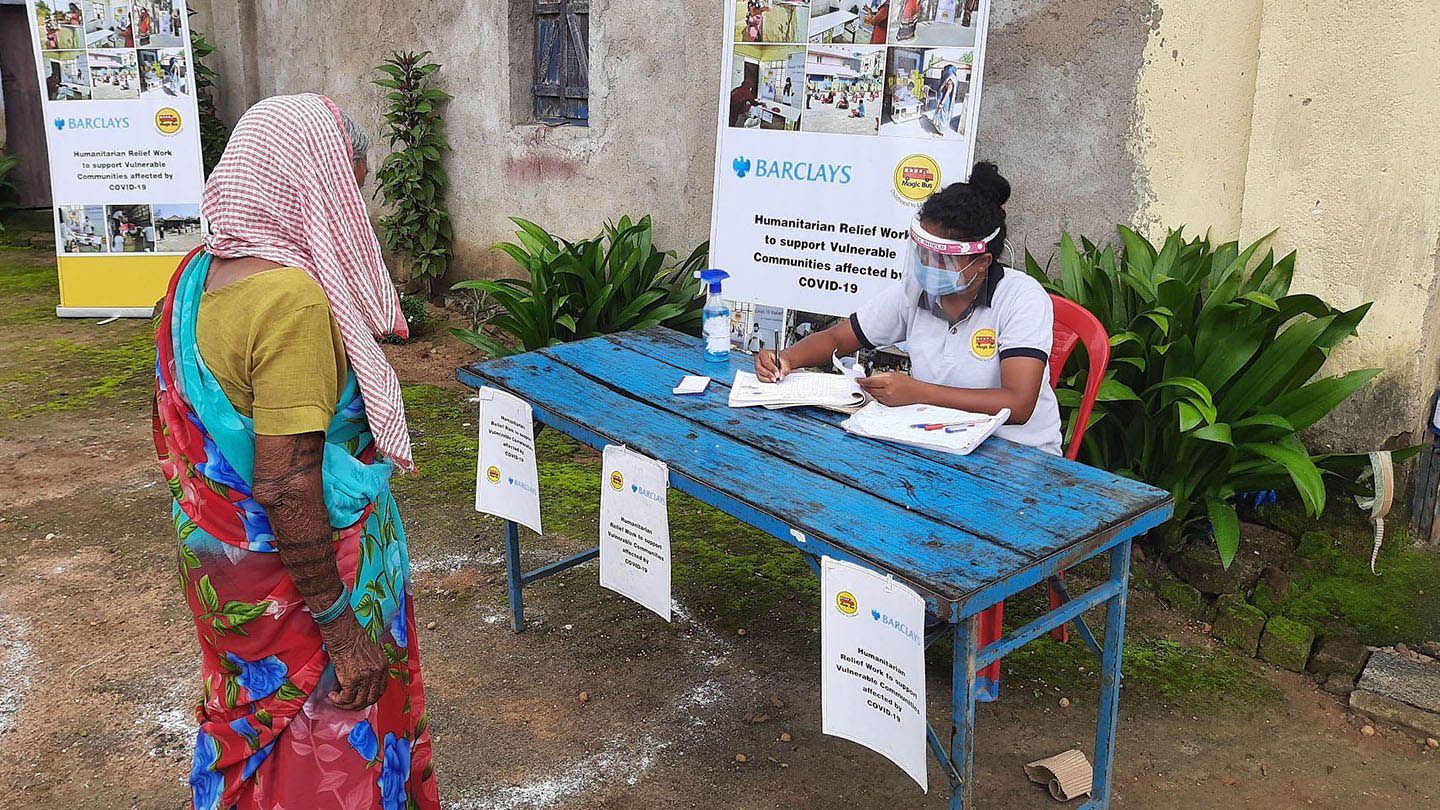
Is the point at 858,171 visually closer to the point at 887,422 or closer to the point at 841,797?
the point at 887,422

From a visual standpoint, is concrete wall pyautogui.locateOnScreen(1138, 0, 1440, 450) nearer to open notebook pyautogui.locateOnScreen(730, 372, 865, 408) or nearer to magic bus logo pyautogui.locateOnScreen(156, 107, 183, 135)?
open notebook pyautogui.locateOnScreen(730, 372, 865, 408)

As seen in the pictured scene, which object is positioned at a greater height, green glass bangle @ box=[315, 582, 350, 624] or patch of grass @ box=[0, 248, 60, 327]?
green glass bangle @ box=[315, 582, 350, 624]

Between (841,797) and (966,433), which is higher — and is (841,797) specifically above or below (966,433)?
below

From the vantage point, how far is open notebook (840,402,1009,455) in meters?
2.64

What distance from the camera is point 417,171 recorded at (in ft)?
24.7

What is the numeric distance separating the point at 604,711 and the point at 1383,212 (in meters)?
2.92

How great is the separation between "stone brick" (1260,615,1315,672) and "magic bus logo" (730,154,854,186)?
2185 millimetres

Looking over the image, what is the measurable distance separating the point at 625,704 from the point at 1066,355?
1642mm

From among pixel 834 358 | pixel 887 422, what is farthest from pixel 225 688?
pixel 834 358

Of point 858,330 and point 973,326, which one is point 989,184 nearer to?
point 973,326

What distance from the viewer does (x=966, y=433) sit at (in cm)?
268

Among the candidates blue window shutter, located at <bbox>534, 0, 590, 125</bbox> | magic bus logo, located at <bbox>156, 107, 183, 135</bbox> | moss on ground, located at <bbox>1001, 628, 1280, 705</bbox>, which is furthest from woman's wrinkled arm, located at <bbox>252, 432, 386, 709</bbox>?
magic bus logo, located at <bbox>156, 107, 183, 135</bbox>

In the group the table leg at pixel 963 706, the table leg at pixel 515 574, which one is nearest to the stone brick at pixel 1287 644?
the table leg at pixel 963 706

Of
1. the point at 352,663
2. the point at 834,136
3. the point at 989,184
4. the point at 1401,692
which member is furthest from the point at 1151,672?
the point at 352,663
